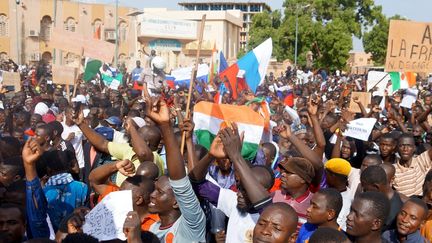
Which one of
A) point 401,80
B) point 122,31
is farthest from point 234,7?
point 401,80

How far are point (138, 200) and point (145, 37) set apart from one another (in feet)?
106

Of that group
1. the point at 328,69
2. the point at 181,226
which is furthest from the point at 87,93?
the point at 328,69

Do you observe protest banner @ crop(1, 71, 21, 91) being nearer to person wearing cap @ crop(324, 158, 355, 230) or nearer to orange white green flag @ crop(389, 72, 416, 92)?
orange white green flag @ crop(389, 72, 416, 92)

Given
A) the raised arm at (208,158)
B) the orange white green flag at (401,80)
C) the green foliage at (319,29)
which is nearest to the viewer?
the raised arm at (208,158)

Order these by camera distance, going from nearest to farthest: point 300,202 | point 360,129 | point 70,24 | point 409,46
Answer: point 300,202 < point 360,129 < point 409,46 < point 70,24

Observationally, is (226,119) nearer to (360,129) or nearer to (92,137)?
(92,137)

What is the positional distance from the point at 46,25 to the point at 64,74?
37.4 metres

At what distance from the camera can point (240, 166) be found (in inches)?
133

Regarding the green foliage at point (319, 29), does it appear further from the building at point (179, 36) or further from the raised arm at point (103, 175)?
the raised arm at point (103, 175)

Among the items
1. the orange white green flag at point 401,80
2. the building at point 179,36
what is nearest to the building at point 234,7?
the building at point 179,36

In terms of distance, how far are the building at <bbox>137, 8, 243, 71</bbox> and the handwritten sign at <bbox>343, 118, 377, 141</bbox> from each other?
15.5m

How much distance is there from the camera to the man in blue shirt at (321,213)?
3.73 m

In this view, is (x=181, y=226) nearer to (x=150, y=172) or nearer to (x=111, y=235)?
(x=111, y=235)

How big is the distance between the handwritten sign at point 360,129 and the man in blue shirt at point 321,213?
3.05 meters
